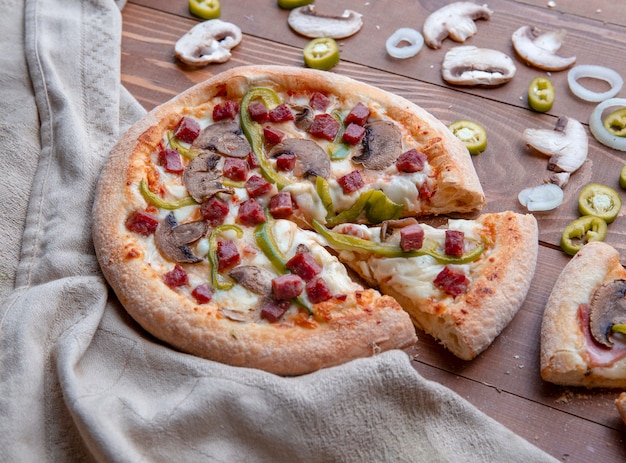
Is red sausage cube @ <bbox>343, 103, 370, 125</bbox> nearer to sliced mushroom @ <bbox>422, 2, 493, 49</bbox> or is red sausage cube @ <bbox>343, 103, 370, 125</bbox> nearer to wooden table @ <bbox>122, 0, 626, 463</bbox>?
wooden table @ <bbox>122, 0, 626, 463</bbox>

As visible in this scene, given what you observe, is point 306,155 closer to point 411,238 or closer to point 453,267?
point 411,238

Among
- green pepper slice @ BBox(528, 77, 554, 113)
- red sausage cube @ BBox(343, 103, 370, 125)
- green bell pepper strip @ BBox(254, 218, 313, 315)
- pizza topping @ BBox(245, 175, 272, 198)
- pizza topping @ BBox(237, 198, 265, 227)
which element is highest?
green pepper slice @ BBox(528, 77, 554, 113)

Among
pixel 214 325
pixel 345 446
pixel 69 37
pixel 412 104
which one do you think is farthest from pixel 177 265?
pixel 69 37

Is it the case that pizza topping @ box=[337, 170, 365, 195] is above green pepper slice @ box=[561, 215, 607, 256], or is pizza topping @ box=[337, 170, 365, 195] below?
above

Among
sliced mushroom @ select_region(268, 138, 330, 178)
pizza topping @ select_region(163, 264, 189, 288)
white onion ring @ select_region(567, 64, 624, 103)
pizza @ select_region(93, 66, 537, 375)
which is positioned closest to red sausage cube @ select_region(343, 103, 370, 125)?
pizza @ select_region(93, 66, 537, 375)

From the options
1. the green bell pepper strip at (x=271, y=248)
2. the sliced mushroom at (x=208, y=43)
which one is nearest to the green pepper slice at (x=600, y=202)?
the green bell pepper strip at (x=271, y=248)

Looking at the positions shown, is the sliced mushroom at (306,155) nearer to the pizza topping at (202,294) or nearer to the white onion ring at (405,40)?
the pizza topping at (202,294)
